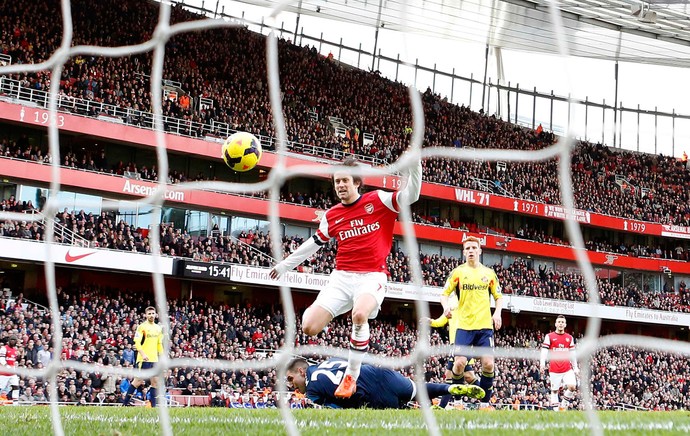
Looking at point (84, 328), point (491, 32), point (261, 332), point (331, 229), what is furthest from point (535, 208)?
point (331, 229)

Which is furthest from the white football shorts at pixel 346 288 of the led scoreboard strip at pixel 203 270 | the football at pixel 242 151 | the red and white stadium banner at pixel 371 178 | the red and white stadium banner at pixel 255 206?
the led scoreboard strip at pixel 203 270

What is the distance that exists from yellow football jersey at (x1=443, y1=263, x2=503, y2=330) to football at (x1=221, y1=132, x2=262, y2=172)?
2.73 meters

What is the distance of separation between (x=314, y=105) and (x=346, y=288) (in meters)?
29.6

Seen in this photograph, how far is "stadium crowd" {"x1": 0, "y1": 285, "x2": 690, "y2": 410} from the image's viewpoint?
59.5ft

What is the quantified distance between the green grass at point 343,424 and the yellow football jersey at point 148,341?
5.45 m

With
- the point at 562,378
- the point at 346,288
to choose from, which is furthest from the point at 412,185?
the point at 562,378

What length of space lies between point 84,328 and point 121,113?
33.7 ft

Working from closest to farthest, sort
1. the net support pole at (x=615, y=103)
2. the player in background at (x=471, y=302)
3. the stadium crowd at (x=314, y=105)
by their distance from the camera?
the player in background at (x=471, y=302) < the stadium crowd at (x=314, y=105) < the net support pole at (x=615, y=103)

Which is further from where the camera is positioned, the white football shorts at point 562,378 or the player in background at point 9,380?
the player in background at point 9,380

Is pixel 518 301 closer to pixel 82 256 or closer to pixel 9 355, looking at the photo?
pixel 82 256

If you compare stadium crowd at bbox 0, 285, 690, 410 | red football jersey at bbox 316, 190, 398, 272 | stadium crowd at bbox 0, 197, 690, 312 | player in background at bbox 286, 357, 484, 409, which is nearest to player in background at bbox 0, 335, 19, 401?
stadium crowd at bbox 0, 285, 690, 410

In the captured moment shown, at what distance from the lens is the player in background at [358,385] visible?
6.67 m

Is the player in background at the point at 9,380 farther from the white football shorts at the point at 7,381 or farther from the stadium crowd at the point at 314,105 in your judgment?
the stadium crowd at the point at 314,105

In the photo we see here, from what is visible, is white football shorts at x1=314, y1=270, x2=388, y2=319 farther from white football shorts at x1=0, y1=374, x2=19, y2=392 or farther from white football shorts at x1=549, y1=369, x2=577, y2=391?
white football shorts at x1=0, y1=374, x2=19, y2=392
